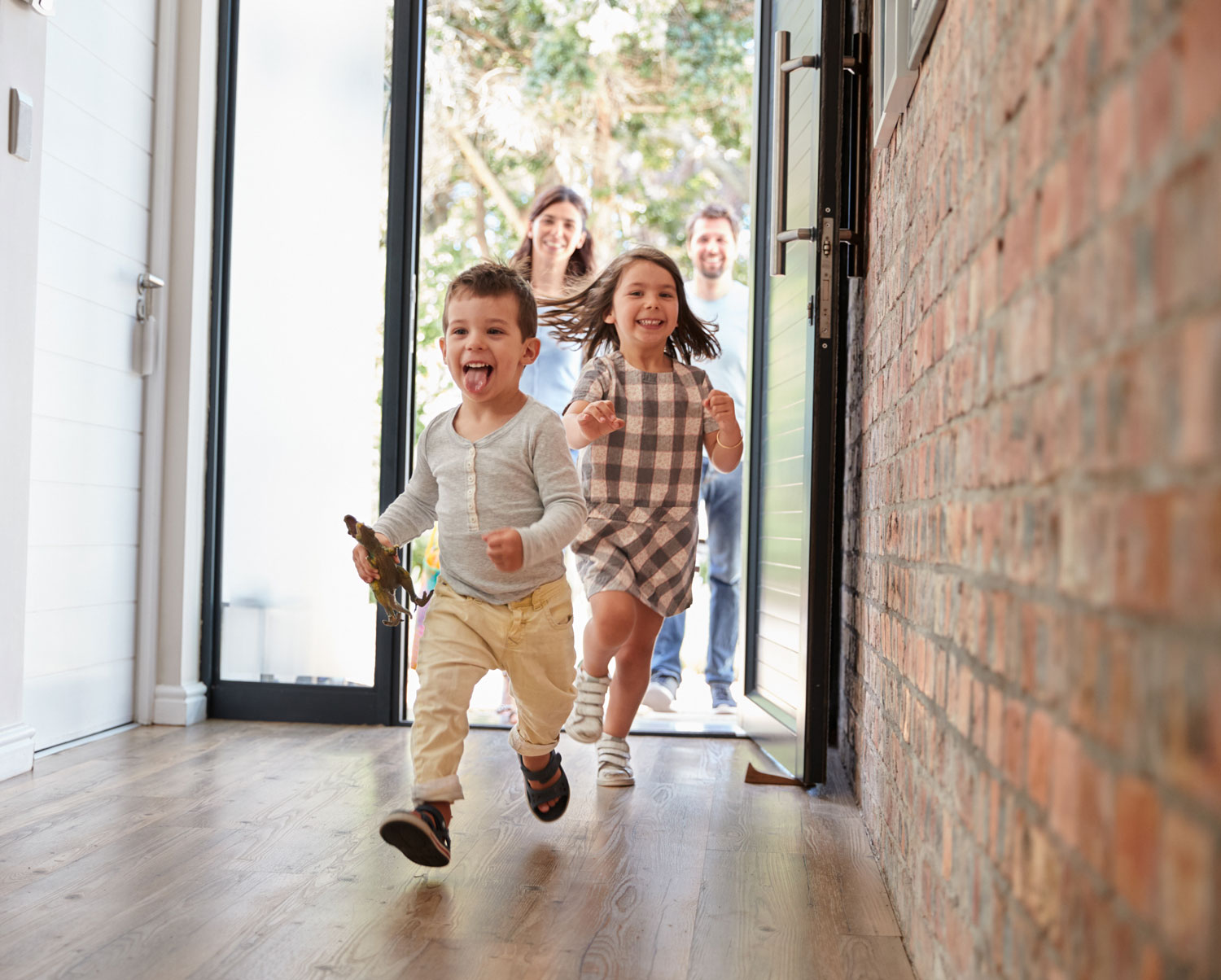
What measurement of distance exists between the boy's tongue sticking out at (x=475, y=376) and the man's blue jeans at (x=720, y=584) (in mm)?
2040

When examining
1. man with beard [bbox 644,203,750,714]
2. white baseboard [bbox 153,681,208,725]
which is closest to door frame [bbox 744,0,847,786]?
man with beard [bbox 644,203,750,714]

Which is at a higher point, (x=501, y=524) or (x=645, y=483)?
(x=645, y=483)

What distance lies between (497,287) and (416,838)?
94 centimetres

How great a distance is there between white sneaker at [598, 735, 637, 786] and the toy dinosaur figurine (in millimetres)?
659

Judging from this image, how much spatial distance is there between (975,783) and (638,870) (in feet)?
2.68

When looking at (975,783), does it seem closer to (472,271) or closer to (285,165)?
(472,271)

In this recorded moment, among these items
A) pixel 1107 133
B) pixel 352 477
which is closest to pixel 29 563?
pixel 352 477

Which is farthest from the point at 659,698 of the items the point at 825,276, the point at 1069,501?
the point at 1069,501

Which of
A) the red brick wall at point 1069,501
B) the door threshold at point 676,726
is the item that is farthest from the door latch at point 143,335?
the red brick wall at point 1069,501

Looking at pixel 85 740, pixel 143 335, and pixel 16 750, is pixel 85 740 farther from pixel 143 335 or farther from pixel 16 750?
pixel 143 335

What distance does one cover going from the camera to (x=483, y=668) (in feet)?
6.29

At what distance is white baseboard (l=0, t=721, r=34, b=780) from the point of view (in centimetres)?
234

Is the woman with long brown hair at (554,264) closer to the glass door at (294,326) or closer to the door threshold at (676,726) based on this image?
the glass door at (294,326)

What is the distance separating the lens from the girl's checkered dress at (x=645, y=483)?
260 centimetres
